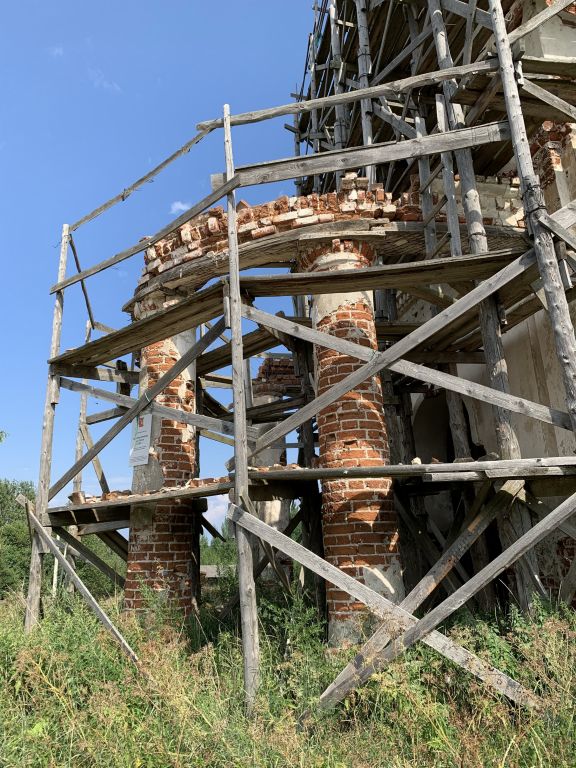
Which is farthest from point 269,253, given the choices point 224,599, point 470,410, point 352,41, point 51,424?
point 352,41

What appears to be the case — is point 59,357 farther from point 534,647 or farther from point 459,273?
point 534,647

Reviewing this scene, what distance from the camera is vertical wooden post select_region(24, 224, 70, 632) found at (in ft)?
18.5

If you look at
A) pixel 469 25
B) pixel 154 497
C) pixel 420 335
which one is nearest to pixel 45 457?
pixel 154 497

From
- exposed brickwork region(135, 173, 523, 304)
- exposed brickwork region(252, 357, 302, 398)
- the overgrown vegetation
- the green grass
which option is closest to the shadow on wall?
exposed brickwork region(135, 173, 523, 304)

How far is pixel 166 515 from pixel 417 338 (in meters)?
3.63

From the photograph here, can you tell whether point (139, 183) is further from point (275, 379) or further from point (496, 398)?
point (275, 379)

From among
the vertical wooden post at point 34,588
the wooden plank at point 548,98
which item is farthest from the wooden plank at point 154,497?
the wooden plank at point 548,98

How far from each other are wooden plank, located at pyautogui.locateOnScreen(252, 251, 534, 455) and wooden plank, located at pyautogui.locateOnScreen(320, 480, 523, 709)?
1.22 m

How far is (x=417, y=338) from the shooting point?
4062mm

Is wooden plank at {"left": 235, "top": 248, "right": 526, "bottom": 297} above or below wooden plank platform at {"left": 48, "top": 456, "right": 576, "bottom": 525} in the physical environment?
above

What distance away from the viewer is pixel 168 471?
6.38 metres

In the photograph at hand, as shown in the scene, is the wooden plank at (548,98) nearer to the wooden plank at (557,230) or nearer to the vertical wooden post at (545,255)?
the vertical wooden post at (545,255)

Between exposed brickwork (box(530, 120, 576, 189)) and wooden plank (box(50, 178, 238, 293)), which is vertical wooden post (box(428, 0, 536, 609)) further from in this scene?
wooden plank (box(50, 178, 238, 293))

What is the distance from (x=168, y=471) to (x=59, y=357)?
1.77 metres
